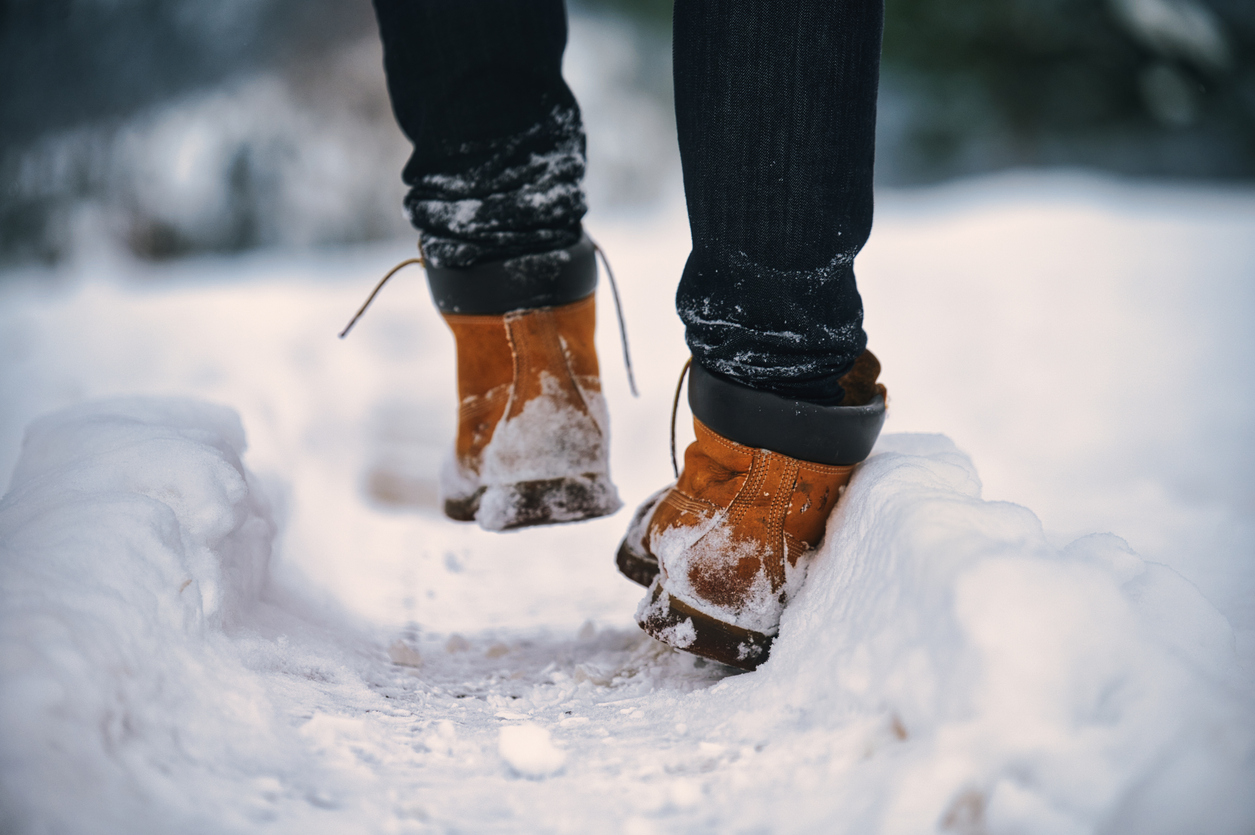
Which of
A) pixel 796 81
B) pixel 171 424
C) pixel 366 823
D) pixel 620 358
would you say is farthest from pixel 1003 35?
pixel 366 823

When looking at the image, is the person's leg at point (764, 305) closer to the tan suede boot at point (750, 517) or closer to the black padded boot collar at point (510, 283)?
the tan suede boot at point (750, 517)

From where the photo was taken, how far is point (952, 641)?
1.50ft

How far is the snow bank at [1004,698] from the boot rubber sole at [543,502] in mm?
362

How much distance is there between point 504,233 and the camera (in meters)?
0.89

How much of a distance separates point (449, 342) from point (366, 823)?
1.47 meters

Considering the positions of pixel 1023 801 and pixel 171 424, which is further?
pixel 171 424

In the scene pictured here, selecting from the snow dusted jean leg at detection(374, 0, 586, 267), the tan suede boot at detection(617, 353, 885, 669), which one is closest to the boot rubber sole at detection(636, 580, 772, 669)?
the tan suede boot at detection(617, 353, 885, 669)

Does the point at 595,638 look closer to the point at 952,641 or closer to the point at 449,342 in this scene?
the point at 952,641

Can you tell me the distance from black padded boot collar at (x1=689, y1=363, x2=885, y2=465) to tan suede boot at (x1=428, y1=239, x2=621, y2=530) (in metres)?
0.25

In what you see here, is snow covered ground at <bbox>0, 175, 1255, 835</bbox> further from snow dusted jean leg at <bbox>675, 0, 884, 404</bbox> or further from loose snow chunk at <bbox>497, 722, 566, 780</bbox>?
snow dusted jean leg at <bbox>675, 0, 884, 404</bbox>

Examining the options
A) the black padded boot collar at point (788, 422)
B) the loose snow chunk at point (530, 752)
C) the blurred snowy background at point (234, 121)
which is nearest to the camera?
the loose snow chunk at point (530, 752)

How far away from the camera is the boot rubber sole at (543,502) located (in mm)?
882

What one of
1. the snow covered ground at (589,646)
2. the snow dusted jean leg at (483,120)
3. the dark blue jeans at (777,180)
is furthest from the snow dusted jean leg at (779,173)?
the snow dusted jean leg at (483,120)

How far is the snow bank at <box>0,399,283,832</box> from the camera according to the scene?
0.41 metres
